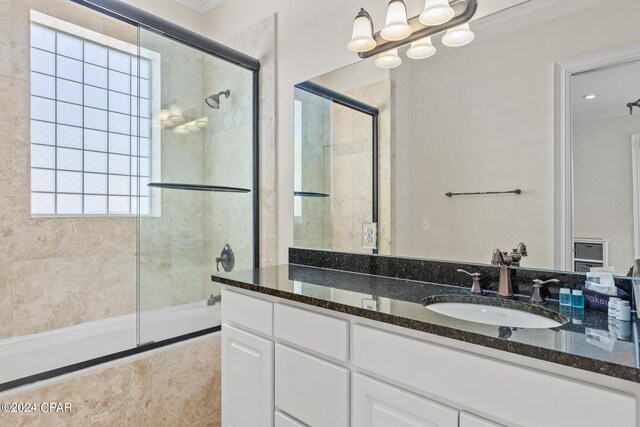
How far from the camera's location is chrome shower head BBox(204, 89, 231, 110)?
91.9 inches

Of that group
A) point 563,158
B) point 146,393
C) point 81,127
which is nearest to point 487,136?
point 563,158

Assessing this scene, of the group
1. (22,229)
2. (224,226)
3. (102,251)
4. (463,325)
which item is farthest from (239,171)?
(463,325)

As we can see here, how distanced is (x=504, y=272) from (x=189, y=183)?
6.06ft

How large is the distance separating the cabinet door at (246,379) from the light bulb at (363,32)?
4.89ft

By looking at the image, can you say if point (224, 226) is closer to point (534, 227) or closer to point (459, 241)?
point (459, 241)

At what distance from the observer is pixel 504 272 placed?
1.32 m

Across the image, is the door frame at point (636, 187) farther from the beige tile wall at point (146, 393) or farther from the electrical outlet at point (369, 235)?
the beige tile wall at point (146, 393)

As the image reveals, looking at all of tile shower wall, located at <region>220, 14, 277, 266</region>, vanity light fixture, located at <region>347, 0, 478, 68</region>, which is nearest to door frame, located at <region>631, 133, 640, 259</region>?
vanity light fixture, located at <region>347, 0, 478, 68</region>

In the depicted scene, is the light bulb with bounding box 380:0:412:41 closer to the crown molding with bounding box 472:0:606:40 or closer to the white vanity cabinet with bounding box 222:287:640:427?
the crown molding with bounding box 472:0:606:40

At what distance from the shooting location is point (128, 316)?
8.66 ft

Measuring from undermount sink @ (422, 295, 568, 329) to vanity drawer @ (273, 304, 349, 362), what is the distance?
0.33m

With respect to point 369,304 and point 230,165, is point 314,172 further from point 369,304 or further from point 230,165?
point 369,304

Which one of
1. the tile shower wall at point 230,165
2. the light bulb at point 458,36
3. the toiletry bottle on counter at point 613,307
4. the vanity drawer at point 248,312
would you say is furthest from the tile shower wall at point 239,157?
the toiletry bottle on counter at point 613,307

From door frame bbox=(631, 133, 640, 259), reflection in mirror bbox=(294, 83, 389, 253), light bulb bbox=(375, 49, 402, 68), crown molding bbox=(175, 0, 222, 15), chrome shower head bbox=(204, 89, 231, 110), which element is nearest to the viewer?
door frame bbox=(631, 133, 640, 259)
